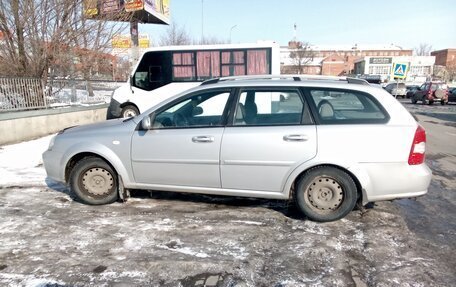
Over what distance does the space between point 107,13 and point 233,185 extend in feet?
33.9

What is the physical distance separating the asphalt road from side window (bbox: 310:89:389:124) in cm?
123

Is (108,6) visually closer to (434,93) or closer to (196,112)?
(196,112)

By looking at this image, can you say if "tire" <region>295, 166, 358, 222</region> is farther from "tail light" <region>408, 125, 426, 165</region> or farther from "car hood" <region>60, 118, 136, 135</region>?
"car hood" <region>60, 118, 136, 135</region>

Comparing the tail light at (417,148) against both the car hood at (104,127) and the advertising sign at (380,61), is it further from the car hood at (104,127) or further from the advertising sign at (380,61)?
the advertising sign at (380,61)

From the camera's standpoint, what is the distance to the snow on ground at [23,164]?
5302mm

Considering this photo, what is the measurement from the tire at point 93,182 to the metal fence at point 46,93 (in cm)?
562

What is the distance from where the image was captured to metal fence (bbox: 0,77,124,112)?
27.8 ft

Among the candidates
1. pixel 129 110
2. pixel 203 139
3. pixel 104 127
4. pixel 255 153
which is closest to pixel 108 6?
pixel 129 110

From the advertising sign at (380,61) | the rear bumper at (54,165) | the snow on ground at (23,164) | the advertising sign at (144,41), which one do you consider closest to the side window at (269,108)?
the rear bumper at (54,165)

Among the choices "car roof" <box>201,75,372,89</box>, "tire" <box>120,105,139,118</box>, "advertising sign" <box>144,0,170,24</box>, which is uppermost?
"advertising sign" <box>144,0,170,24</box>

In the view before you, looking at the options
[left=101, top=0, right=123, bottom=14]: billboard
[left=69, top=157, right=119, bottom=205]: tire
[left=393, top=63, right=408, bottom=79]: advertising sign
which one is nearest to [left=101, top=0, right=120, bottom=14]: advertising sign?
[left=101, top=0, right=123, bottom=14]: billboard

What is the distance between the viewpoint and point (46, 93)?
1009 centimetres

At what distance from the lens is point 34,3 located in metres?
9.60

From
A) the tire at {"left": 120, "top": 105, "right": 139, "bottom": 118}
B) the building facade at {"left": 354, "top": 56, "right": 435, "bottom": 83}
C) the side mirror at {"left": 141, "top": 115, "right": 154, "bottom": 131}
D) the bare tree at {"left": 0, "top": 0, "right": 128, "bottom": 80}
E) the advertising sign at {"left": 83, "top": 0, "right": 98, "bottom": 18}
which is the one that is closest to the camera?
the side mirror at {"left": 141, "top": 115, "right": 154, "bottom": 131}
